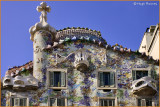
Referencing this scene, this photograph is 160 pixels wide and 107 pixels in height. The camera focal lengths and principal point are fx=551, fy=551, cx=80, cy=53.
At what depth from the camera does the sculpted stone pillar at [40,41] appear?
32.9m

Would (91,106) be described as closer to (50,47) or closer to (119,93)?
(119,93)

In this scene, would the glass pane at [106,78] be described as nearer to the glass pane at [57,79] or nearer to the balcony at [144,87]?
the balcony at [144,87]

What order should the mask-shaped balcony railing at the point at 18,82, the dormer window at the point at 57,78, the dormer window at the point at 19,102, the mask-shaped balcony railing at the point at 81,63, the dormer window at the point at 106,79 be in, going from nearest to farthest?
the dormer window at the point at 19,102
the mask-shaped balcony railing at the point at 18,82
the dormer window at the point at 57,78
the dormer window at the point at 106,79
the mask-shaped balcony railing at the point at 81,63

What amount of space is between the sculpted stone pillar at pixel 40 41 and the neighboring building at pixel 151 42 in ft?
21.3

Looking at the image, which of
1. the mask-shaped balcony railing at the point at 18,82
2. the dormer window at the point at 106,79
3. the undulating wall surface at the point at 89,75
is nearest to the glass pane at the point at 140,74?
the undulating wall surface at the point at 89,75

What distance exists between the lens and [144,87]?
31859mm

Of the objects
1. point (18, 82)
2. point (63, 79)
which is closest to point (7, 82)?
point (18, 82)

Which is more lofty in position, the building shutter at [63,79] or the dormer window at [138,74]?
the dormer window at [138,74]

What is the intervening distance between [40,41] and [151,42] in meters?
7.56

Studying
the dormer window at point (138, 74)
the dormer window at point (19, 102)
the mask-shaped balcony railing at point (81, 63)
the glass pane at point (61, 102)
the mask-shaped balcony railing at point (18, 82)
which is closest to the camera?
the dormer window at point (19, 102)

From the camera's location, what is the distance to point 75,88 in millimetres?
32188

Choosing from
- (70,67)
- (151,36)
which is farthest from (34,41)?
(151,36)

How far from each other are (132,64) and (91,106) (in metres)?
3.91

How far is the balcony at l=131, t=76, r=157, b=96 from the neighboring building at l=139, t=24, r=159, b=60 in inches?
117
